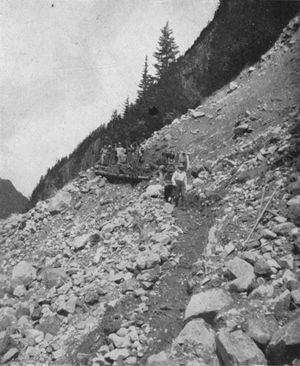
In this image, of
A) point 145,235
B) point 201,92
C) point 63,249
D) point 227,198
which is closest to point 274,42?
point 201,92

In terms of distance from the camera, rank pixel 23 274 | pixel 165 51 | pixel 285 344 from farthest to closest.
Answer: pixel 165 51 → pixel 23 274 → pixel 285 344

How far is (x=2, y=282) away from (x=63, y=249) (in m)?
2.09

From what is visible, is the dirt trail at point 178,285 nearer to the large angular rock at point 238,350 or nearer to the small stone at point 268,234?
the large angular rock at point 238,350

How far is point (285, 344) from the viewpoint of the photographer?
5020 mm

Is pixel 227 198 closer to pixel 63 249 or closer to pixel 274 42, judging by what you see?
pixel 63 249

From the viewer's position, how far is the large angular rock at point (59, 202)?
14.5 meters

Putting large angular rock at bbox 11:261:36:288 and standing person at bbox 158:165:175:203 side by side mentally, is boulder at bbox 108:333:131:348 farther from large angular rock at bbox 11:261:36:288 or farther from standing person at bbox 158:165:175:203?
standing person at bbox 158:165:175:203

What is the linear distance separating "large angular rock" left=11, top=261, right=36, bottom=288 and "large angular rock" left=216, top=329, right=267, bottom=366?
708 centimetres

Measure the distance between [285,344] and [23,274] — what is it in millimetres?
8393

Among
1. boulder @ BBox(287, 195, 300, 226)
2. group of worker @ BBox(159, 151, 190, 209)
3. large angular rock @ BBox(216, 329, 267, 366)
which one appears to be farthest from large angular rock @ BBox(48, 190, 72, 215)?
large angular rock @ BBox(216, 329, 267, 366)

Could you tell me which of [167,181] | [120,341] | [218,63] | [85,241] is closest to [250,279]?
[120,341]

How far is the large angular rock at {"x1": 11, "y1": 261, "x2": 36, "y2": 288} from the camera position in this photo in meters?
10.9

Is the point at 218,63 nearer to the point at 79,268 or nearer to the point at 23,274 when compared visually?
the point at 79,268

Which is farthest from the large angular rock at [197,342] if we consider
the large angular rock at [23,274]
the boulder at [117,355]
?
the large angular rock at [23,274]
